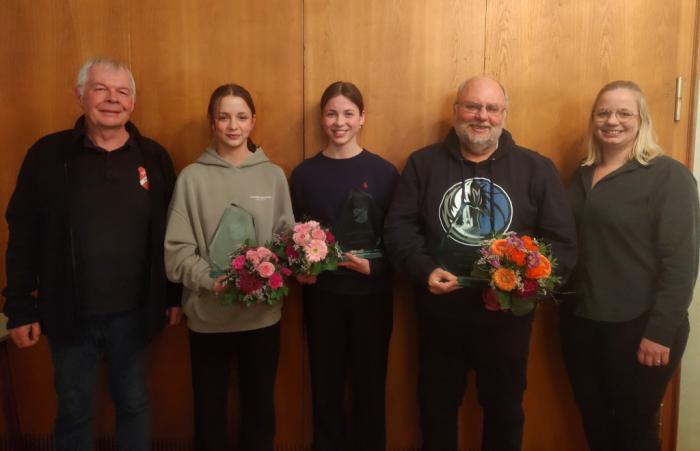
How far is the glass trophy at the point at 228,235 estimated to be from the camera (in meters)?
2.07

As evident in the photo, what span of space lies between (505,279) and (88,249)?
1.82m

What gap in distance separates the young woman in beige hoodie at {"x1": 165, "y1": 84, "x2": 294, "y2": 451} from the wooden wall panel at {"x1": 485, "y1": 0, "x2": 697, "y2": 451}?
1412mm

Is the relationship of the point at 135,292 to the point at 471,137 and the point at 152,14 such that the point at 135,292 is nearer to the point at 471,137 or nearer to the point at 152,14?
the point at 152,14

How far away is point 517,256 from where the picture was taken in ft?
5.71

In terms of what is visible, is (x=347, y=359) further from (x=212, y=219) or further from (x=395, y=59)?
(x=395, y=59)

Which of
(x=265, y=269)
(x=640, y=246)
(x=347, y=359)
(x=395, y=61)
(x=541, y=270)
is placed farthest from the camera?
(x=395, y=61)

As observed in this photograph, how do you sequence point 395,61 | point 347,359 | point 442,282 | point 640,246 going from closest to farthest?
point 442,282 < point 640,246 < point 347,359 < point 395,61

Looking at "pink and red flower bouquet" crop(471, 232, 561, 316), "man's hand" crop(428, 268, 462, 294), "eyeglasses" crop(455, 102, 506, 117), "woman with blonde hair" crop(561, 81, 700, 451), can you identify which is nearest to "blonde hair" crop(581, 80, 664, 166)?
"woman with blonde hair" crop(561, 81, 700, 451)

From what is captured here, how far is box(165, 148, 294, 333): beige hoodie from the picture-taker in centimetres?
203

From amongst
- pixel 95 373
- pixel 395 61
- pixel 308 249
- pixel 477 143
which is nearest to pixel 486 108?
pixel 477 143

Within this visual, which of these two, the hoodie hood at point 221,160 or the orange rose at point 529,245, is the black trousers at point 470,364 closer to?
the orange rose at point 529,245

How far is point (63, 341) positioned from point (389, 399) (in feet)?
5.70

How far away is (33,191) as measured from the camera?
2.01 metres

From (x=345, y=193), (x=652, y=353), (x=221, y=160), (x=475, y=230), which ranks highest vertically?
(x=221, y=160)
